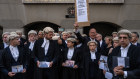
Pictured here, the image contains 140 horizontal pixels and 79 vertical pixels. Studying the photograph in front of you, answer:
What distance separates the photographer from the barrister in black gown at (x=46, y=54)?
265 inches

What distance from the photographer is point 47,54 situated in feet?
22.1

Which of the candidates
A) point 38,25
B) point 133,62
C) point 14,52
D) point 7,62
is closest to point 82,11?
point 14,52

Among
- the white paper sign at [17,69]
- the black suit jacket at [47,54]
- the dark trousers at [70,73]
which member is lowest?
the dark trousers at [70,73]

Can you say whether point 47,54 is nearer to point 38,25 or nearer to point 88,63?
point 88,63

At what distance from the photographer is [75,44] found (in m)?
7.28

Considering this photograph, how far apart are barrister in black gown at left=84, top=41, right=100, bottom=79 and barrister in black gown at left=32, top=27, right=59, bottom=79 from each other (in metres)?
0.97

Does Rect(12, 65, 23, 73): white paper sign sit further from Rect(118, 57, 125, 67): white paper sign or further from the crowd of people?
Rect(118, 57, 125, 67): white paper sign

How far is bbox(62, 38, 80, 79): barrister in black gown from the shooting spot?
6.99 m

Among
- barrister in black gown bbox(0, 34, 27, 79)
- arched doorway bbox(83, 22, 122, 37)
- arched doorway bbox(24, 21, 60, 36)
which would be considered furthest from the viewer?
arched doorway bbox(83, 22, 122, 37)

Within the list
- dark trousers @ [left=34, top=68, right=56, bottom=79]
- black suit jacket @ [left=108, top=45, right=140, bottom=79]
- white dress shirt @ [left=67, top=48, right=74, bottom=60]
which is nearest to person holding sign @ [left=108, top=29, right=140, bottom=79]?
black suit jacket @ [left=108, top=45, right=140, bottom=79]

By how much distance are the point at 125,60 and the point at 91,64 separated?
2696 mm

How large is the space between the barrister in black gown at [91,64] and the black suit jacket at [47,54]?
968mm

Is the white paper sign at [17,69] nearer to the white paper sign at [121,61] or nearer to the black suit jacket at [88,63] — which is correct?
the black suit jacket at [88,63]

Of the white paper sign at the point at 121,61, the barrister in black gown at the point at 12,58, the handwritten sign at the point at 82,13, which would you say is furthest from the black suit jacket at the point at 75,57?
the white paper sign at the point at 121,61
